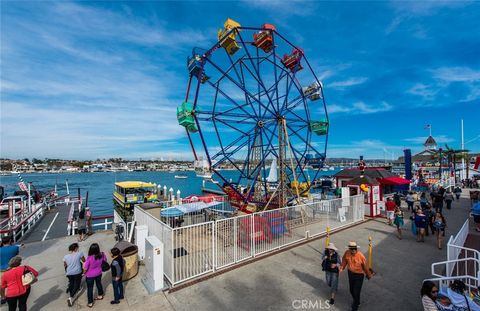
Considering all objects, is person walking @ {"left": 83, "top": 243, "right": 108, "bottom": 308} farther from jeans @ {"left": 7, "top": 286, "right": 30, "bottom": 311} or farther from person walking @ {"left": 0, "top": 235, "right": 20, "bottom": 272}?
person walking @ {"left": 0, "top": 235, "right": 20, "bottom": 272}

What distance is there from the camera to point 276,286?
6.21 meters

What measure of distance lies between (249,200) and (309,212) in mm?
4986

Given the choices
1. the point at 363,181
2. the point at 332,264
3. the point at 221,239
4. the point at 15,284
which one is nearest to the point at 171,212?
the point at 221,239

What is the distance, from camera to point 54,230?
13.5m

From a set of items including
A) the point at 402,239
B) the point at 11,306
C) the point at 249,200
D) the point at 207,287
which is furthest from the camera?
the point at 249,200

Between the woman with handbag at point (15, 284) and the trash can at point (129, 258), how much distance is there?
2.25 m

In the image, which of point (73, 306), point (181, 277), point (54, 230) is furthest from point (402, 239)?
point (54, 230)

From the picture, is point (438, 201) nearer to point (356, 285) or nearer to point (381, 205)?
point (381, 205)

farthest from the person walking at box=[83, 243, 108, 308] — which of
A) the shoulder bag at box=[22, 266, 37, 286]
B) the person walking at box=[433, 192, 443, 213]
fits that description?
the person walking at box=[433, 192, 443, 213]

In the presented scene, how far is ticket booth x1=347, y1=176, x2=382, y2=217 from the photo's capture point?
14.2 meters

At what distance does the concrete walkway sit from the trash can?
0.24m

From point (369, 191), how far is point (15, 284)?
1579 cm

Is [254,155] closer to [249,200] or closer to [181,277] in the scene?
[249,200]

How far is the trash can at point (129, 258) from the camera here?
6.75 metres
